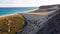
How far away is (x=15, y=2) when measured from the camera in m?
1.85

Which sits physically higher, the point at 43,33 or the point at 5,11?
the point at 5,11

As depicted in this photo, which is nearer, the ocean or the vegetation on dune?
the vegetation on dune

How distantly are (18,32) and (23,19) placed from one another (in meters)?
0.17

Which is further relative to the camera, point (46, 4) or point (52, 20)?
point (46, 4)

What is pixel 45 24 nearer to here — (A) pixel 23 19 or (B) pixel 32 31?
(B) pixel 32 31

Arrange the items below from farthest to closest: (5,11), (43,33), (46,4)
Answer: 1. (46,4)
2. (5,11)
3. (43,33)

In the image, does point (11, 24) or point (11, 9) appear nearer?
point (11, 24)

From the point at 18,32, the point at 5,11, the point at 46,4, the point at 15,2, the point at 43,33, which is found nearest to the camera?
the point at 43,33

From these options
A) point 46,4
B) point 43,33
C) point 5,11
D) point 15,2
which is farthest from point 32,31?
point 46,4

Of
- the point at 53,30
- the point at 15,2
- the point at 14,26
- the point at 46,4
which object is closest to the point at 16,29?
the point at 14,26

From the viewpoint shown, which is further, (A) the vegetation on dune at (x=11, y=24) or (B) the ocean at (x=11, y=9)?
(B) the ocean at (x=11, y=9)

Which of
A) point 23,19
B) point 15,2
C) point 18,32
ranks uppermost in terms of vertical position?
point 15,2

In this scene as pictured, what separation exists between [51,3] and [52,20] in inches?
35.5

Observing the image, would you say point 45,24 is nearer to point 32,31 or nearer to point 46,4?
point 32,31
